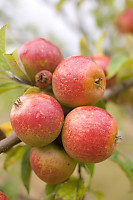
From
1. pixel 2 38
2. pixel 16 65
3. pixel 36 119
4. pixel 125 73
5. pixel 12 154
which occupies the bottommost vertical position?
pixel 12 154

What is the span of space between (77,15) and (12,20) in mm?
1062

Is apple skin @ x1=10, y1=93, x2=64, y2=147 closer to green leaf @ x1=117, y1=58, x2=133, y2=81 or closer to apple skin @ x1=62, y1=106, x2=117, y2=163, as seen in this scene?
apple skin @ x1=62, y1=106, x2=117, y2=163

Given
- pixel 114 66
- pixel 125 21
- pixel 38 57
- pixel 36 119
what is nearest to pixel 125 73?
pixel 114 66

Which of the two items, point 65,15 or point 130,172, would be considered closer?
point 130,172

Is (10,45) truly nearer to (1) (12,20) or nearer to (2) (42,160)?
(1) (12,20)

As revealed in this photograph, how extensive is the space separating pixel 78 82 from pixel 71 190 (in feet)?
1.97

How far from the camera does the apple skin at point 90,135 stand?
2.98 ft

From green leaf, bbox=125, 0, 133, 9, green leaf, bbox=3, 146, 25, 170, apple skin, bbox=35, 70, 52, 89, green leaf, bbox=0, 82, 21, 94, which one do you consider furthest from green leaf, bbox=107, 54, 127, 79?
green leaf, bbox=125, 0, 133, 9

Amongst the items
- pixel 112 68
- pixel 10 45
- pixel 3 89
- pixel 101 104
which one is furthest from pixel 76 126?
pixel 10 45

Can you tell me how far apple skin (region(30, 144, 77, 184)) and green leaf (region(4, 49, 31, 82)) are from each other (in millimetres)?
383

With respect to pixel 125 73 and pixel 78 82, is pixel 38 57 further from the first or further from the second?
pixel 125 73

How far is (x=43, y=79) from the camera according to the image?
3.54 feet

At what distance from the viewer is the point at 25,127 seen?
900 mm

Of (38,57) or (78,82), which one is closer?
(78,82)
